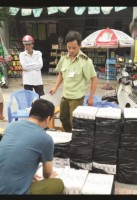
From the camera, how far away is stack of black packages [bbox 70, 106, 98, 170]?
3010 mm

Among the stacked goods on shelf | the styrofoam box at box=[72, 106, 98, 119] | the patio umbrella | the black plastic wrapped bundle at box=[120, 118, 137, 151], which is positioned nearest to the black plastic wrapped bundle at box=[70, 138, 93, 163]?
the styrofoam box at box=[72, 106, 98, 119]

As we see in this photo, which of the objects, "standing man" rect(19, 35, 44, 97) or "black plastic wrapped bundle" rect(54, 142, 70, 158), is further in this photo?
"standing man" rect(19, 35, 44, 97)

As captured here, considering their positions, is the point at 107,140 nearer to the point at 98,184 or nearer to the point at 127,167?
the point at 127,167

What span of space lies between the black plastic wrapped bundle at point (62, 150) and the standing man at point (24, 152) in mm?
954

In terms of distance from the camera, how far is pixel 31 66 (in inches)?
192

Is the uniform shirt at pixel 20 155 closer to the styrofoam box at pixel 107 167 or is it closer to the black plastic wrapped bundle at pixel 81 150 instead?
the black plastic wrapped bundle at pixel 81 150

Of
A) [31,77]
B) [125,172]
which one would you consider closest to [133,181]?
[125,172]

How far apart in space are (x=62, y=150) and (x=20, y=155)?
1203 millimetres

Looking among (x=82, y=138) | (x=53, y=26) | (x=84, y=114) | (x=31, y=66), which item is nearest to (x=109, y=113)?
(x=84, y=114)

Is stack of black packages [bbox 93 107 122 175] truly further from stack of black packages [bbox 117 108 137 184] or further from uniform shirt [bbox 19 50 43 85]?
uniform shirt [bbox 19 50 43 85]

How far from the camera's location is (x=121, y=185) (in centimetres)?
305

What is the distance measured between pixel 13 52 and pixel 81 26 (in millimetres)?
3143

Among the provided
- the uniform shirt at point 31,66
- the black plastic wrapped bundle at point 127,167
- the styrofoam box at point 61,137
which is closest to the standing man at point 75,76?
the styrofoam box at point 61,137

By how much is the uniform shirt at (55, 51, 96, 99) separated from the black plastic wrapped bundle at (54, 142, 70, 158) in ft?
2.23
